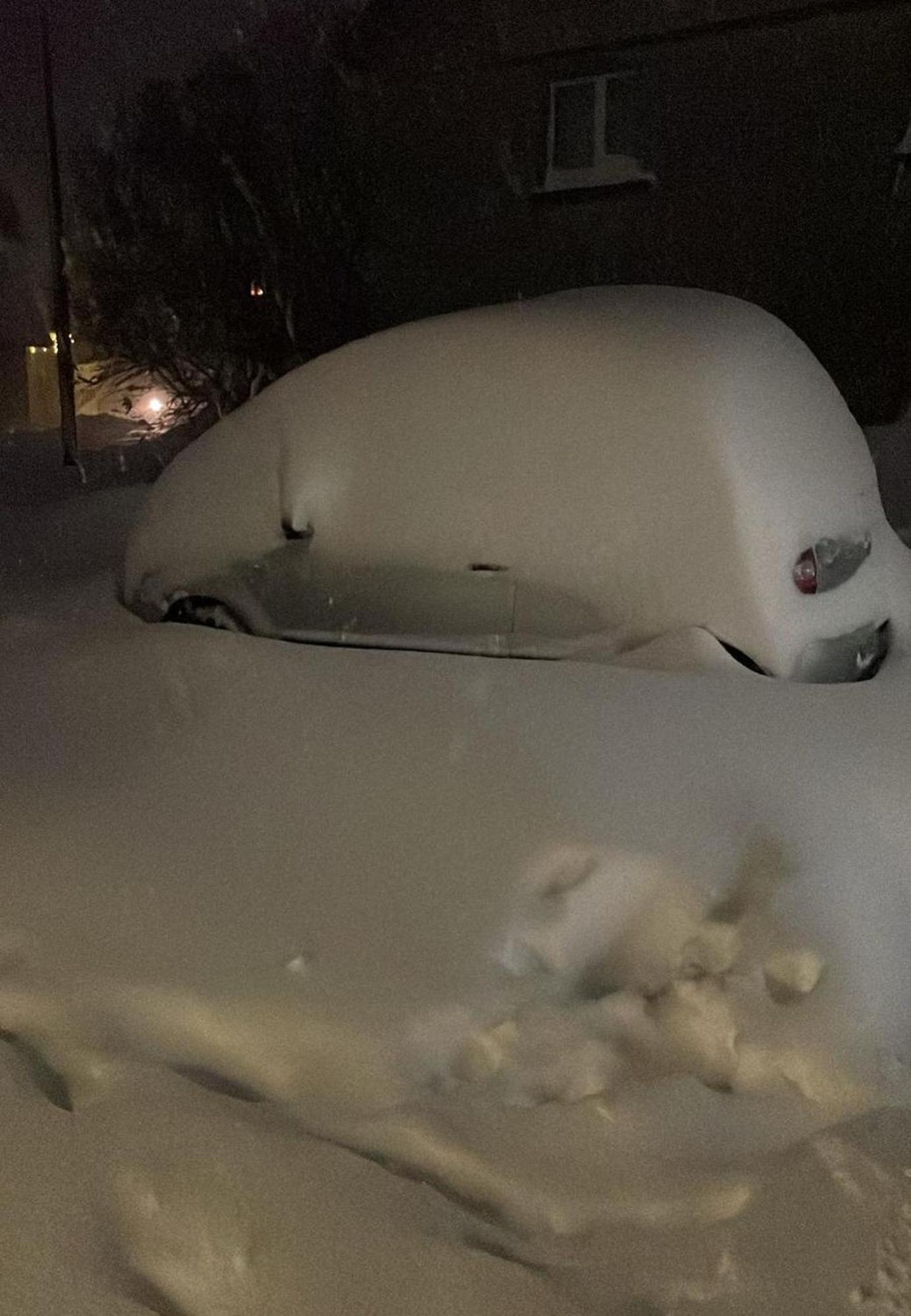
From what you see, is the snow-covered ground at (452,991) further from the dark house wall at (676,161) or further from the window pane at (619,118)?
the window pane at (619,118)

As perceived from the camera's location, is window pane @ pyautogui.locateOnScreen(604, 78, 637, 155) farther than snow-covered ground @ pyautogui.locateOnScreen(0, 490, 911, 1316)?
Yes

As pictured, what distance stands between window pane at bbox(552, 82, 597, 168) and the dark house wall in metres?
0.18

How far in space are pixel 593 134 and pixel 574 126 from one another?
265 millimetres

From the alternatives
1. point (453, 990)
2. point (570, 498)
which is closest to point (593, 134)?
point (570, 498)

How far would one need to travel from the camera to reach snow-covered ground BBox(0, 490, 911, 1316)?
1917 millimetres

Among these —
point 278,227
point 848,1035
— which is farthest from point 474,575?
point 278,227

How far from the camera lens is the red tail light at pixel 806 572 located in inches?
151

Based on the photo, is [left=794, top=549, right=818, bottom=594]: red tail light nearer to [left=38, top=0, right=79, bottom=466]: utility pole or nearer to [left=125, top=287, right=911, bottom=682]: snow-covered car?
[left=125, top=287, right=911, bottom=682]: snow-covered car

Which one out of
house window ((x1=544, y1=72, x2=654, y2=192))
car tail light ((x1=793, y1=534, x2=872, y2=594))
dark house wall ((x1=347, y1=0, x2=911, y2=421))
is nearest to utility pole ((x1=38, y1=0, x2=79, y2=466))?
dark house wall ((x1=347, y1=0, x2=911, y2=421))

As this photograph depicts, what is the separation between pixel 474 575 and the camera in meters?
4.05

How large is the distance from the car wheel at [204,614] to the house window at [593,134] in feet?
37.8

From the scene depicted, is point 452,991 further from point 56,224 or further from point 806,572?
point 56,224

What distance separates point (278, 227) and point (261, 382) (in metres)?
2.03

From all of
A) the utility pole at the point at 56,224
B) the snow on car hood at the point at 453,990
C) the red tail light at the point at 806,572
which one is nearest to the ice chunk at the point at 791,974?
the snow on car hood at the point at 453,990
